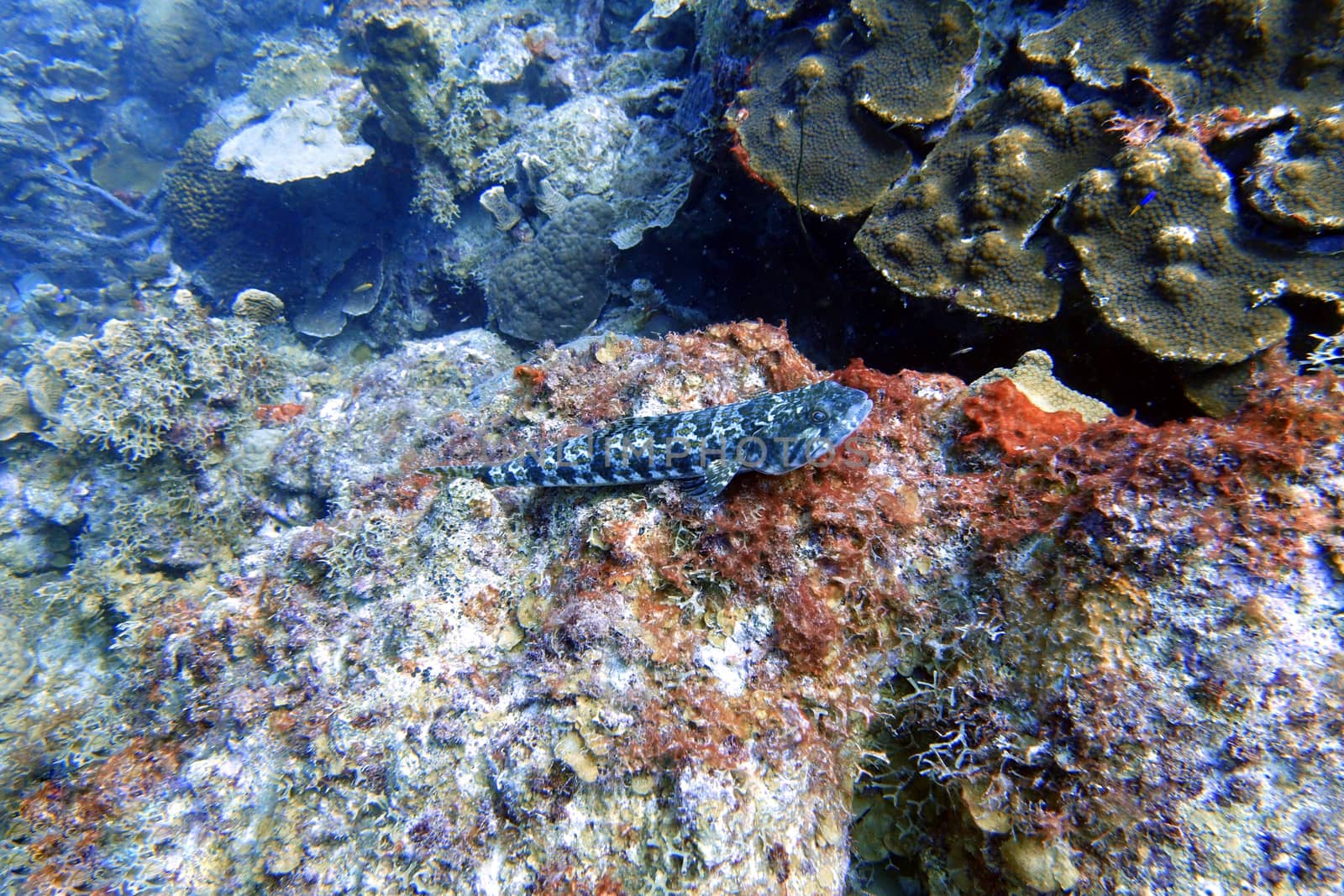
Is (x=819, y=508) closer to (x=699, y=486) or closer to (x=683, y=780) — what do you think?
(x=699, y=486)

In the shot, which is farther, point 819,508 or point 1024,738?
point 819,508

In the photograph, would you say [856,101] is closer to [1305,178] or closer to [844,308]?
[844,308]

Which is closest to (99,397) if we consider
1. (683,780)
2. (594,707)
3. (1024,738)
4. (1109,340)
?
(594,707)

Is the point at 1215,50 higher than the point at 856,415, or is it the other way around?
the point at 1215,50

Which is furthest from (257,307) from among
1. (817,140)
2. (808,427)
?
(808,427)

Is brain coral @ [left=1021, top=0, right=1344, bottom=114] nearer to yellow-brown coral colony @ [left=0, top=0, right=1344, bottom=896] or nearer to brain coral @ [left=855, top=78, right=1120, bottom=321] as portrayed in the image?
yellow-brown coral colony @ [left=0, top=0, right=1344, bottom=896]

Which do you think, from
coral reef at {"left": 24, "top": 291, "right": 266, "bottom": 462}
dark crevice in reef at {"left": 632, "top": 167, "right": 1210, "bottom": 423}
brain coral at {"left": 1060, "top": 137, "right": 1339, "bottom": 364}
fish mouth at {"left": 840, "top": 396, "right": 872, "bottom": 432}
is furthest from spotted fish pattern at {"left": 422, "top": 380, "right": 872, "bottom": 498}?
coral reef at {"left": 24, "top": 291, "right": 266, "bottom": 462}
